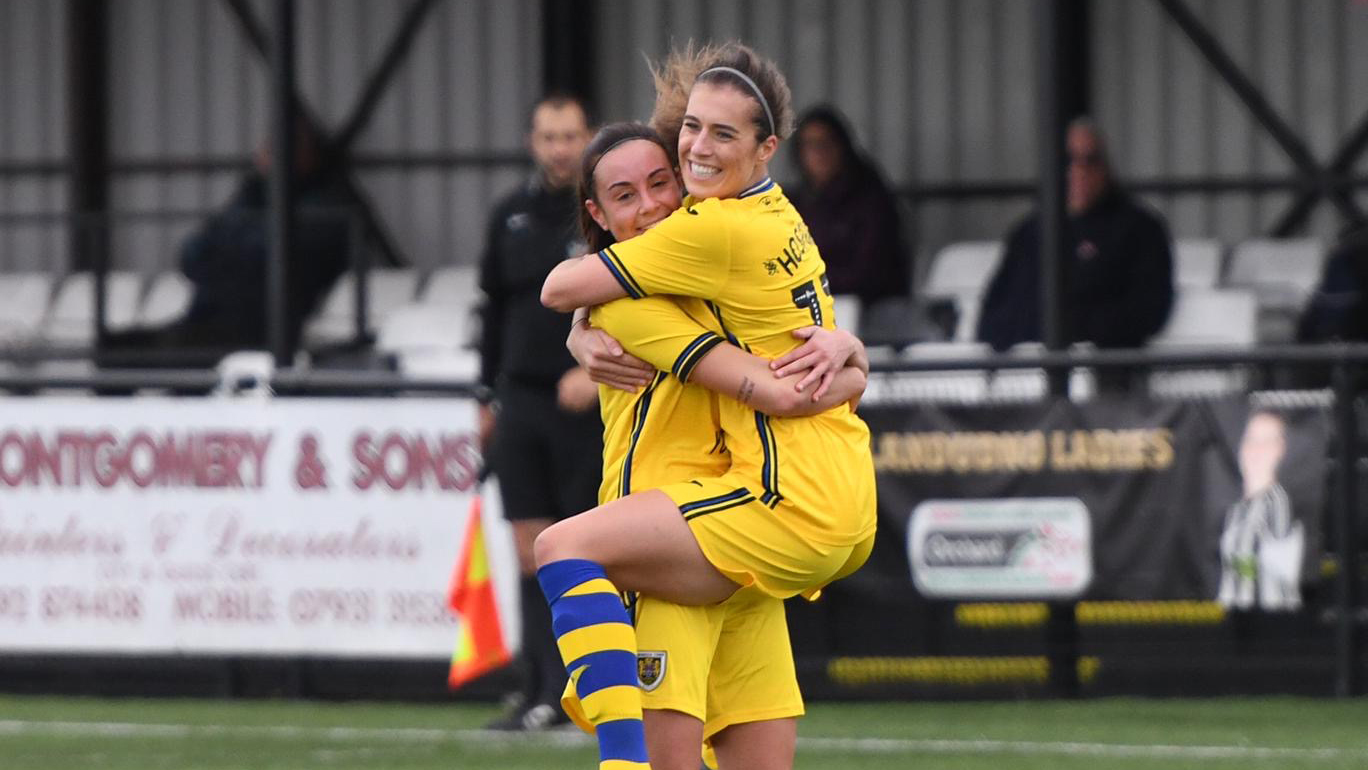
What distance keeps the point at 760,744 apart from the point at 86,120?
13637 millimetres

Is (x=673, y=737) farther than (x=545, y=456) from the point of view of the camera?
No

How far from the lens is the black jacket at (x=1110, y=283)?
1145 centimetres

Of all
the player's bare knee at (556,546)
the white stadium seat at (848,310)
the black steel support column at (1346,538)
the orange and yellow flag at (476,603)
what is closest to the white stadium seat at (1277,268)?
the white stadium seat at (848,310)

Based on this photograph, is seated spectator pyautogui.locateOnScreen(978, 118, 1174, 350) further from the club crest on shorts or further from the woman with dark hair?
the club crest on shorts

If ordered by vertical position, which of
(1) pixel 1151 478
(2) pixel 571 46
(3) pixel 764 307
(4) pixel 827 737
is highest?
(2) pixel 571 46

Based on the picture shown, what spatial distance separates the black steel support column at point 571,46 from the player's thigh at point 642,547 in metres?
11.8

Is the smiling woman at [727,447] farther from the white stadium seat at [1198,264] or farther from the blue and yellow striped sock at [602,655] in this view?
the white stadium seat at [1198,264]

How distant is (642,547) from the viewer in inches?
182

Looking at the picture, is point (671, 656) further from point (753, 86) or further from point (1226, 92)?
point (1226, 92)

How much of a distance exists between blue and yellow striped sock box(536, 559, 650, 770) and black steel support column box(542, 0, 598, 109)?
39.1 ft

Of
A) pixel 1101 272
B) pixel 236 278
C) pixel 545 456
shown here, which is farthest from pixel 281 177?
pixel 236 278

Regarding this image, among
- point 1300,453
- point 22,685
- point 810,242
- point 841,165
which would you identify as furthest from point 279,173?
point 810,242

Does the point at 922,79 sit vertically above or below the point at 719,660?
above

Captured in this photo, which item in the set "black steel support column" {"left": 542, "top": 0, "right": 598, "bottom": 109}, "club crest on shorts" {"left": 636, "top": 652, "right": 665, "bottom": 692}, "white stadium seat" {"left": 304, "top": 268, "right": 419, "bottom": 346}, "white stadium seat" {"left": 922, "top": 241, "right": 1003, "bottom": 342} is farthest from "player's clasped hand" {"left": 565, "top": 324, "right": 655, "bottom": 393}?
"black steel support column" {"left": 542, "top": 0, "right": 598, "bottom": 109}
